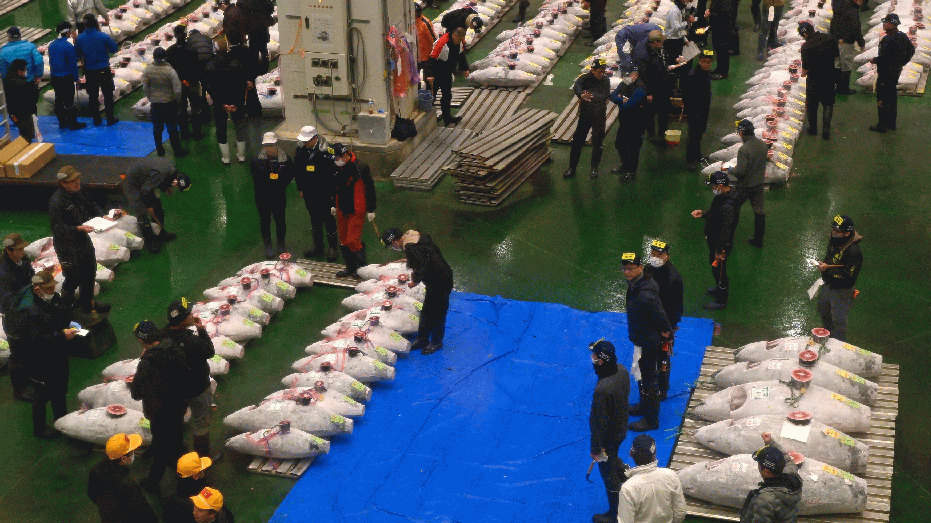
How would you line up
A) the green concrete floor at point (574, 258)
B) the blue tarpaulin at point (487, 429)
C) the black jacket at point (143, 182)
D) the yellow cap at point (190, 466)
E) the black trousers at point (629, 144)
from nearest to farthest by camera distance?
the yellow cap at point (190, 466) < the blue tarpaulin at point (487, 429) < the green concrete floor at point (574, 258) < the black jacket at point (143, 182) < the black trousers at point (629, 144)

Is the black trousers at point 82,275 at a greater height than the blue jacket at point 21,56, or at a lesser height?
lesser

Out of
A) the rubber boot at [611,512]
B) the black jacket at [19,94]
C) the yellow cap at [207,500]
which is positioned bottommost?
the rubber boot at [611,512]

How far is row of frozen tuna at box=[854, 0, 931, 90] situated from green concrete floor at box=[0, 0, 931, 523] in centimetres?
125

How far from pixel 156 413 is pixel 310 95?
23.7 feet

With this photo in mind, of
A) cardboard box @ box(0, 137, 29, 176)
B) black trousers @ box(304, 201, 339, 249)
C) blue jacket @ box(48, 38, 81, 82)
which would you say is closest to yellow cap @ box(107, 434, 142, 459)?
black trousers @ box(304, 201, 339, 249)

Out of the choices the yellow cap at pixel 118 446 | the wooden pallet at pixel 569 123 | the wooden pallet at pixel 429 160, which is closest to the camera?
the yellow cap at pixel 118 446

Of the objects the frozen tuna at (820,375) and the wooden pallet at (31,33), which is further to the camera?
the wooden pallet at (31,33)

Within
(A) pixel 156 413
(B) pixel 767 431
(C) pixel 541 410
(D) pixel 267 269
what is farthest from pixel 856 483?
(D) pixel 267 269

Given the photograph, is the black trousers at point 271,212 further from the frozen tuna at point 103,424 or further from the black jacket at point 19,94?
the black jacket at point 19,94

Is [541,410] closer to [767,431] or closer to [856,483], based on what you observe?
[767,431]

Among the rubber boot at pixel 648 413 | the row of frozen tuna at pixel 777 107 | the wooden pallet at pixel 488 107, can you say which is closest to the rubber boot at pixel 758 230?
the row of frozen tuna at pixel 777 107

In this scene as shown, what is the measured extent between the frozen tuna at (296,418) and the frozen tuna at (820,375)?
3980mm

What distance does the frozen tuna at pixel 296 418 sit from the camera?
10039mm

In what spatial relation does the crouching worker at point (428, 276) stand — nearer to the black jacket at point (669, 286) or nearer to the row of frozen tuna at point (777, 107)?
the black jacket at point (669, 286)
